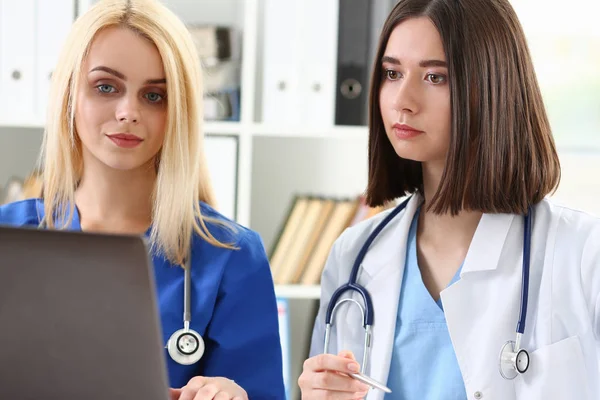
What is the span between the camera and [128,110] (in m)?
1.24

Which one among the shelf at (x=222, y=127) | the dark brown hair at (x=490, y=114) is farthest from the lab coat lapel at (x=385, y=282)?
the shelf at (x=222, y=127)

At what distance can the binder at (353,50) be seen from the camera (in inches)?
83.7

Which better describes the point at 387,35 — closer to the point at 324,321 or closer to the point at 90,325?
the point at 324,321

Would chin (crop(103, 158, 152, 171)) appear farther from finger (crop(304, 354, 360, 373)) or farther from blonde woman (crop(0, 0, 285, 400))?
finger (crop(304, 354, 360, 373))

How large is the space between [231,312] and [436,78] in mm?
496

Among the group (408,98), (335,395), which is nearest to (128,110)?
(408,98)

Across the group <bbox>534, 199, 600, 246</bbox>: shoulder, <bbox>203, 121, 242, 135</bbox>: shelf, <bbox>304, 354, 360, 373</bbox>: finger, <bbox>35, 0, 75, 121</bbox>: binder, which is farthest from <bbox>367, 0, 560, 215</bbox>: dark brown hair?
<bbox>35, 0, 75, 121</bbox>: binder

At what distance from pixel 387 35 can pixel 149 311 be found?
81cm

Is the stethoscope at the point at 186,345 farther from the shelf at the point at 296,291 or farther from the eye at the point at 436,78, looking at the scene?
the shelf at the point at 296,291

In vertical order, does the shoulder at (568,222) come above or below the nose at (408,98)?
below

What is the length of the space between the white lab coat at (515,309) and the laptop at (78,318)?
25.0 inches

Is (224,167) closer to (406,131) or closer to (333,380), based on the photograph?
(406,131)

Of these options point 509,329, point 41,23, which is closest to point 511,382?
point 509,329

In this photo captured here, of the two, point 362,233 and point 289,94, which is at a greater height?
point 289,94
